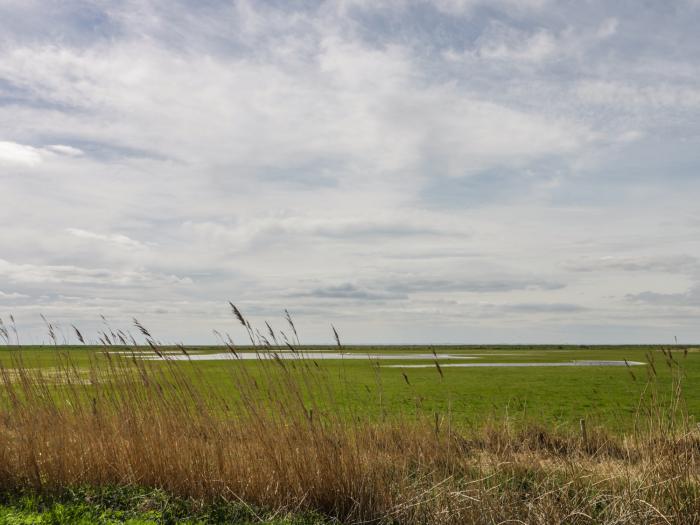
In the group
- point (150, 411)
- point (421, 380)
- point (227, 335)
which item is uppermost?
point (227, 335)

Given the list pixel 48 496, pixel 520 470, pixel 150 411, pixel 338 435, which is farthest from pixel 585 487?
pixel 48 496

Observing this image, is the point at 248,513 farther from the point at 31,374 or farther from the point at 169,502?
the point at 31,374

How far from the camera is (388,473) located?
276 inches

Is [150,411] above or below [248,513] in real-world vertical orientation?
above

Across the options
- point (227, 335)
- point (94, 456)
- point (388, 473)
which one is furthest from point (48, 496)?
point (388, 473)

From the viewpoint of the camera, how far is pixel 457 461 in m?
8.04

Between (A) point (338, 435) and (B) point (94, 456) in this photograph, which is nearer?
(A) point (338, 435)

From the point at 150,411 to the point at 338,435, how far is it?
2.90 metres

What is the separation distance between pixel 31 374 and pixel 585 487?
28.0 ft

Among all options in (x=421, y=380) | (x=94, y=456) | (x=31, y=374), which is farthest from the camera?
(x=421, y=380)

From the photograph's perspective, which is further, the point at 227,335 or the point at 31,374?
the point at 31,374

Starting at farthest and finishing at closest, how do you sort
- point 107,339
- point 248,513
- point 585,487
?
point 107,339, point 585,487, point 248,513

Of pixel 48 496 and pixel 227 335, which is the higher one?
pixel 227 335

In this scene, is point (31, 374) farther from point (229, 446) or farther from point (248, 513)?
point (248, 513)
